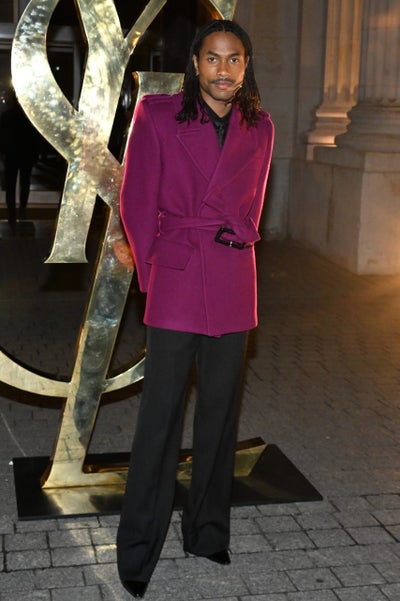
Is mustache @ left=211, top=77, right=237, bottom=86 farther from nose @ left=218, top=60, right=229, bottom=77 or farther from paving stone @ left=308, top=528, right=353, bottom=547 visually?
paving stone @ left=308, top=528, right=353, bottom=547

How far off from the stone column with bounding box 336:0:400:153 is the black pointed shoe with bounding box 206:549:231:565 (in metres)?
7.97

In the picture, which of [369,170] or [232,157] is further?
[369,170]

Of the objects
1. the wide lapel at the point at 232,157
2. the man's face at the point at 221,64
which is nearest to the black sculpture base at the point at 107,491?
the wide lapel at the point at 232,157

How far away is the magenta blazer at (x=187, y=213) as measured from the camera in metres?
3.91

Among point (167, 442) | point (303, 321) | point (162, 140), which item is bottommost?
point (303, 321)

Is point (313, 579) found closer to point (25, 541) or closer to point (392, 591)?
point (392, 591)

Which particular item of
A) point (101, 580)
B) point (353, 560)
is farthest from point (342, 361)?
point (101, 580)

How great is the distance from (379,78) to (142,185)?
8.65 meters

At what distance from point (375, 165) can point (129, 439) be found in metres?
6.29

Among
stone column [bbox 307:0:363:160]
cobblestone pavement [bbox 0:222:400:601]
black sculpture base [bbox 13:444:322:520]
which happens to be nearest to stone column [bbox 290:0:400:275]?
cobblestone pavement [bbox 0:222:400:601]

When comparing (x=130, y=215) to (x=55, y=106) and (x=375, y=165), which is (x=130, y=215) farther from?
(x=375, y=165)

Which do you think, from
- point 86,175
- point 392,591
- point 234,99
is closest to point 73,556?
point 392,591

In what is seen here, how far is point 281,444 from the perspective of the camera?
19.3ft

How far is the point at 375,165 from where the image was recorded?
11.4 m
